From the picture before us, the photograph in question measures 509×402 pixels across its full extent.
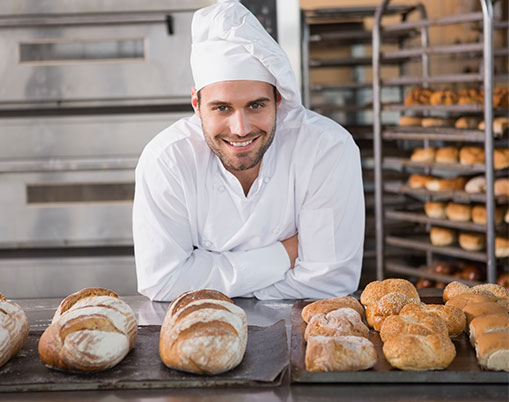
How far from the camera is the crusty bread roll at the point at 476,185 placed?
350 centimetres

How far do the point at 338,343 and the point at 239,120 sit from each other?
86cm

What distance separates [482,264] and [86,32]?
7.58 feet

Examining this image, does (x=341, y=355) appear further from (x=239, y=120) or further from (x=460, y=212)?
(x=460, y=212)

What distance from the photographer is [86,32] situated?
3.16 meters

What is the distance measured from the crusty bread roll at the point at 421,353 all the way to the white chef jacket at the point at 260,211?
2.40 feet

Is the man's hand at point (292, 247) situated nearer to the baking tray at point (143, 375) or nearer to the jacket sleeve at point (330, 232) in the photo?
the jacket sleeve at point (330, 232)

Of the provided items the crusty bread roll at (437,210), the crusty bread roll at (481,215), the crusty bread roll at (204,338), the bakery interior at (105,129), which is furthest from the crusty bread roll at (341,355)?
the crusty bread roll at (437,210)

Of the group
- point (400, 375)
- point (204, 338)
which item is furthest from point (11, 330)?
point (400, 375)

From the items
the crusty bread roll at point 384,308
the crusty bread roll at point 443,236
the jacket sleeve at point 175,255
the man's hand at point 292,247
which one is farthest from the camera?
the crusty bread roll at point 443,236

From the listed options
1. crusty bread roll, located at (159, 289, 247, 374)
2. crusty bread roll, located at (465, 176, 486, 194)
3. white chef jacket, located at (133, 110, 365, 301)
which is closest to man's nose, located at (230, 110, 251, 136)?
white chef jacket, located at (133, 110, 365, 301)

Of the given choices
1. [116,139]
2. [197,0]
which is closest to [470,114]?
[197,0]

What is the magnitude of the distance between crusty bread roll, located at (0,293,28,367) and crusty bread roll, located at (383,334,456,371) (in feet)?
2.09

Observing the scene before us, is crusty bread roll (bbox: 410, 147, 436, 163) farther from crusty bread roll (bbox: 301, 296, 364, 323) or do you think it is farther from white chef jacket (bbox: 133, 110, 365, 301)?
crusty bread roll (bbox: 301, 296, 364, 323)

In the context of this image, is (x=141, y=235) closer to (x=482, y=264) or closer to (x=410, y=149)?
(x=482, y=264)
